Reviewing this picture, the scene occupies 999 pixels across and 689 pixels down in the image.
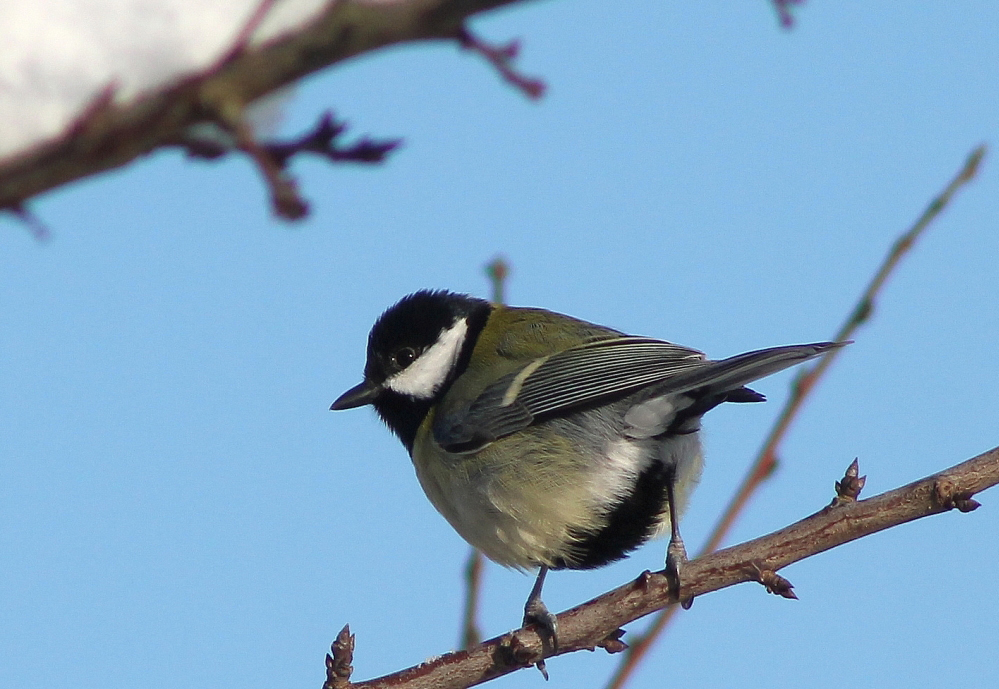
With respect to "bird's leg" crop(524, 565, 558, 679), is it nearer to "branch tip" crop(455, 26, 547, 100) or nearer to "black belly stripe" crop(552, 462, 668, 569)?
"black belly stripe" crop(552, 462, 668, 569)

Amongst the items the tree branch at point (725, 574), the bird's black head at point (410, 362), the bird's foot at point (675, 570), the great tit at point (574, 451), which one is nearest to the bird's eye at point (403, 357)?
the bird's black head at point (410, 362)

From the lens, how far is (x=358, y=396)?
14.8 ft

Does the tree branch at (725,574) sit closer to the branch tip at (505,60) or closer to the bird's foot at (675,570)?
the bird's foot at (675,570)

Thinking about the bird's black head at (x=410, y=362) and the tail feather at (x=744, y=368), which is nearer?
the tail feather at (x=744, y=368)

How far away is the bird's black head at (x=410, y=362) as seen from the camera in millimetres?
4492

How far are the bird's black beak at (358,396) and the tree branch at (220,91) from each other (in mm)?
3661

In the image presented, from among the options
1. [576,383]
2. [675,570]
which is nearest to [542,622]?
[675,570]

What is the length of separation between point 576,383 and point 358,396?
3.41 feet

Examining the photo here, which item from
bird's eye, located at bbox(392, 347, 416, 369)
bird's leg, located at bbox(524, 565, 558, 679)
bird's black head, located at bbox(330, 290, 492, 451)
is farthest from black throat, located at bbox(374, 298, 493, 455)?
bird's leg, located at bbox(524, 565, 558, 679)

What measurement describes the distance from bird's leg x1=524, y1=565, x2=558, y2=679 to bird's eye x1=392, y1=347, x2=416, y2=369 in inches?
43.0

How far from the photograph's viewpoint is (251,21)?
2.78 feet

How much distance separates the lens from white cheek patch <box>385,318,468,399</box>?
4.50 m

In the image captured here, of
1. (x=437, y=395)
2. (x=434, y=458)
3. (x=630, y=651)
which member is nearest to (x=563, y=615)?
(x=630, y=651)

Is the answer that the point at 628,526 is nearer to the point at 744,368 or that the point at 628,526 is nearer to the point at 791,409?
the point at 744,368
